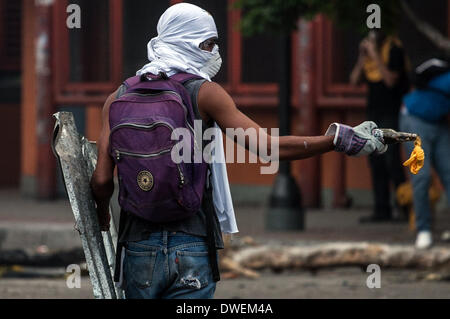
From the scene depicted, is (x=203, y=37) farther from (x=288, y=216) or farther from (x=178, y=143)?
(x=288, y=216)

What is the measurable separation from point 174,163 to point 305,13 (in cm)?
709

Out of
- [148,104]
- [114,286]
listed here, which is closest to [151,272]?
[114,286]

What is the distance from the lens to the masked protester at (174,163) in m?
4.02

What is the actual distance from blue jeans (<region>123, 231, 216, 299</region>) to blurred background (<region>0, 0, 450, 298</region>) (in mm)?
7936

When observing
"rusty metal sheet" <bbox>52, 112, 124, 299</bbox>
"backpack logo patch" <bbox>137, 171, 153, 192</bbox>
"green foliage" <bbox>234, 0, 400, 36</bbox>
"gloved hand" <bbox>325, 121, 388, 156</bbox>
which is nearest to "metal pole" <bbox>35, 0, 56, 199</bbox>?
"green foliage" <bbox>234, 0, 400, 36</bbox>

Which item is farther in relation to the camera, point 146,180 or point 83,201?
point 83,201

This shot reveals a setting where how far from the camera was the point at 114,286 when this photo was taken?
4.36 m

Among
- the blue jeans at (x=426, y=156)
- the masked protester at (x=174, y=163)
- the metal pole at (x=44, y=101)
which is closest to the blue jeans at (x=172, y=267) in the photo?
the masked protester at (x=174, y=163)

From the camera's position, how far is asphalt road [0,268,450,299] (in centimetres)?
848

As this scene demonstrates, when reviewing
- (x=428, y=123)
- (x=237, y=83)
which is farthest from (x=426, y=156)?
(x=237, y=83)

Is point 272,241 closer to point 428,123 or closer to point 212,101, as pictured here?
point 428,123

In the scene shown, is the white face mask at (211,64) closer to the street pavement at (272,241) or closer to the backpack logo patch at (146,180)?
the backpack logo patch at (146,180)

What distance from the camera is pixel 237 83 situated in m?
14.3

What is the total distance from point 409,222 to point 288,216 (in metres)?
1.35
